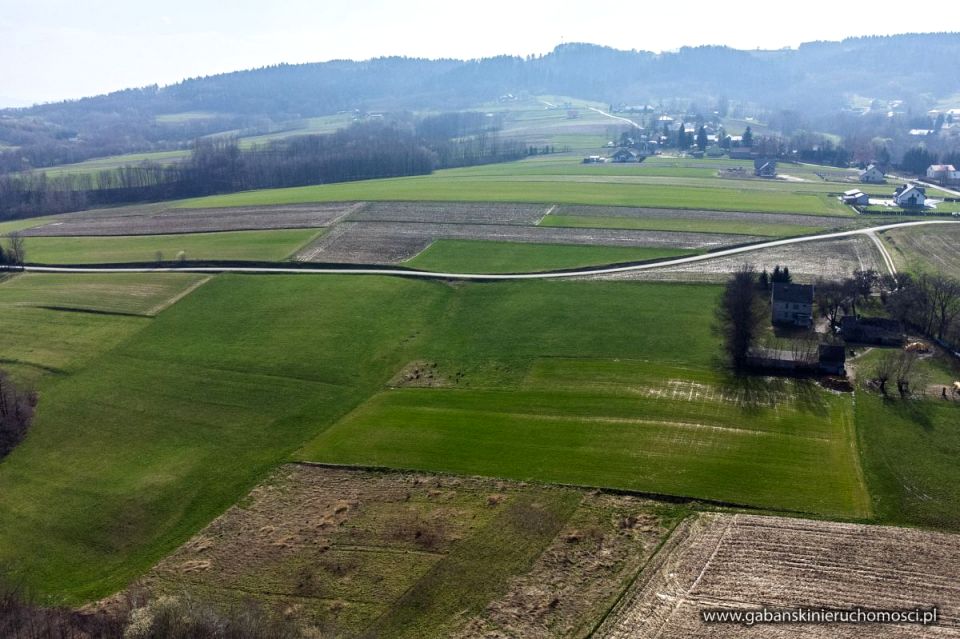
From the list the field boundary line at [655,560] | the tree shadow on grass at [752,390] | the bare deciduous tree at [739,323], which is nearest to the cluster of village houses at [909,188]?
the bare deciduous tree at [739,323]

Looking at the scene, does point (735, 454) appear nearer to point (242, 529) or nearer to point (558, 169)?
point (242, 529)

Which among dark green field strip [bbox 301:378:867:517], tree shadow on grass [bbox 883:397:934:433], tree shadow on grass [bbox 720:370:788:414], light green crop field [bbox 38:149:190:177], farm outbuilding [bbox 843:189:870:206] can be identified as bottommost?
dark green field strip [bbox 301:378:867:517]

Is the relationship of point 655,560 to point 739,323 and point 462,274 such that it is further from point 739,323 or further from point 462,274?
point 462,274

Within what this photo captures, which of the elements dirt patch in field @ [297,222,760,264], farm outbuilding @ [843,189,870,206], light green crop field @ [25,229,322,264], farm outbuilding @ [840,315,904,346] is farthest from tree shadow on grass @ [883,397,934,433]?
farm outbuilding @ [843,189,870,206]

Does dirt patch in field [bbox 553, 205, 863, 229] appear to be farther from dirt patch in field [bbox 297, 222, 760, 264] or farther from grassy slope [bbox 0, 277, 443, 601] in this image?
grassy slope [bbox 0, 277, 443, 601]

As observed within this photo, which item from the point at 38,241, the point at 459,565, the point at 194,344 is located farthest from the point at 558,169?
the point at 459,565

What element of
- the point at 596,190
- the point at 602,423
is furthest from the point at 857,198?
the point at 602,423

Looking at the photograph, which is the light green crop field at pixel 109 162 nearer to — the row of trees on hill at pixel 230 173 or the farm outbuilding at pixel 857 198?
the row of trees on hill at pixel 230 173
